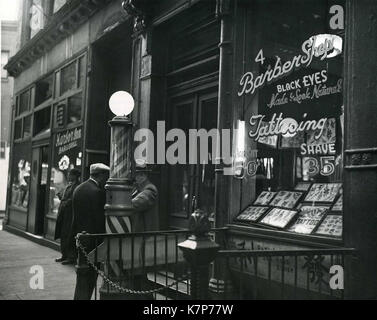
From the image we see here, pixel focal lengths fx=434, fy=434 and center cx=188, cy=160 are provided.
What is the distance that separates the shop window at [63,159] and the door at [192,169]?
3.88 metres

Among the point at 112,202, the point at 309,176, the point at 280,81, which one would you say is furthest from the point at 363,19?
the point at 112,202

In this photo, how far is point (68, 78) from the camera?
12117mm

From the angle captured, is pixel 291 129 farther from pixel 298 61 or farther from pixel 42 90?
pixel 42 90

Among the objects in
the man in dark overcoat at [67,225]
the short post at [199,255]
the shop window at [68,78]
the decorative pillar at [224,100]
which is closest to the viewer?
the short post at [199,255]

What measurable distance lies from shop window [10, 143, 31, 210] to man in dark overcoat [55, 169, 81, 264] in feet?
17.4

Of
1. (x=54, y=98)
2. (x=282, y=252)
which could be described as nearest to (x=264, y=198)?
(x=282, y=252)

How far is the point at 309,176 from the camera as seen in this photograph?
208 inches

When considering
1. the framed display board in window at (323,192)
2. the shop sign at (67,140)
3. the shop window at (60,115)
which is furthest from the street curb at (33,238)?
the framed display board in window at (323,192)

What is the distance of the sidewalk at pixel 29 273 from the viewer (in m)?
6.61

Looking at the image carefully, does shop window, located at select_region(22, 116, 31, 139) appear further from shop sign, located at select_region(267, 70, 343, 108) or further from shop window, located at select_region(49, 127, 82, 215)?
shop sign, located at select_region(267, 70, 343, 108)

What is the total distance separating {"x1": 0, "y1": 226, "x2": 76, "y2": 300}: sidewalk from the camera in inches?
260

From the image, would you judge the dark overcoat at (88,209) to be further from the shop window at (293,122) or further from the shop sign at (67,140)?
the shop sign at (67,140)

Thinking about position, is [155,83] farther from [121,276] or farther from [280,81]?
[121,276]

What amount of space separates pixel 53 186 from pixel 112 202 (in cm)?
781
